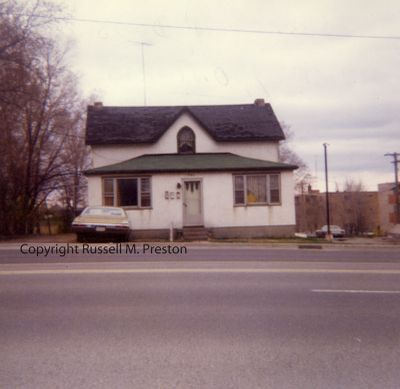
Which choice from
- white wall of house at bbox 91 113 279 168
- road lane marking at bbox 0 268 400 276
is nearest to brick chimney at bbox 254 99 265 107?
white wall of house at bbox 91 113 279 168

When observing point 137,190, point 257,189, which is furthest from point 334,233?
point 137,190

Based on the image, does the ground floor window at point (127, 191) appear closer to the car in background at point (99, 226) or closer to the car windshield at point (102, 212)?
the car windshield at point (102, 212)

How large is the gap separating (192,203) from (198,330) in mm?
18077

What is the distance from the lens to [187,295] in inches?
332

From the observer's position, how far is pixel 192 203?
2439 cm

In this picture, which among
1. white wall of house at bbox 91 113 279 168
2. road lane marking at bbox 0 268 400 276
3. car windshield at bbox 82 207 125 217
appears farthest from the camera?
white wall of house at bbox 91 113 279 168

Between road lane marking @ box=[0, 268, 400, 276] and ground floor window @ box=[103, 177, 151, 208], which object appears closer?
road lane marking @ box=[0, 268, 400, 276]

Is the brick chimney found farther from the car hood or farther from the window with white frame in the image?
the car hood

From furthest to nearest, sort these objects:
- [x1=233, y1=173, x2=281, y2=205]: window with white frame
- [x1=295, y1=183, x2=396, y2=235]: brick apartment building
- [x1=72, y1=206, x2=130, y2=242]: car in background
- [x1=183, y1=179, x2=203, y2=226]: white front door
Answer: [x1=295, y1=183, x2=396, y2=235]: brick apartment building
[x1=233, y1=173, x2=281, y2=205]: window with white frame
[x1=183, y1=179, x2=203, y2=226]: white front door
[x1=72, y1=206, x2=130, y2=242]: car in background

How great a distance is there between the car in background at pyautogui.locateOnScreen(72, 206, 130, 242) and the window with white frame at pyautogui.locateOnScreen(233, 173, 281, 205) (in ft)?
21.5

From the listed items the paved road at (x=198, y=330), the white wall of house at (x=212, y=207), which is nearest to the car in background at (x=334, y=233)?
the white wall of house at (x=212, y=207)

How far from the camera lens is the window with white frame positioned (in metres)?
24.5

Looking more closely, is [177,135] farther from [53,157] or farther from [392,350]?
[392,350]

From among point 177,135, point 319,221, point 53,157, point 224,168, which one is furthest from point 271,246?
point 319,221
